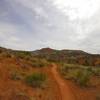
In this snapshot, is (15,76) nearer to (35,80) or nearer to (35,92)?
(35,80)

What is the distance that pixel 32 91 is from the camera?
14383mm

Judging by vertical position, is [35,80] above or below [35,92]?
above

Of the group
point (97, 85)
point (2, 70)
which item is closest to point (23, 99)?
point (2, 70)

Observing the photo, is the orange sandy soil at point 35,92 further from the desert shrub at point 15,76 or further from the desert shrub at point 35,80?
the desert shrub at point 35,80

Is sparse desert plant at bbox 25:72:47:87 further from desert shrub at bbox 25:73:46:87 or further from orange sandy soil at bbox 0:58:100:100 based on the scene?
orange sandy soil at bbox 0:58:100:100

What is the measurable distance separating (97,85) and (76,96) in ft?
15.4

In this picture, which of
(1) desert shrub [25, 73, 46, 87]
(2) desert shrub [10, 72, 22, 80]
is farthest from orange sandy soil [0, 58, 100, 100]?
(1) desert shrub [25, 73, 46, 87]

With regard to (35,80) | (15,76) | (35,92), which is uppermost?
(15,76)

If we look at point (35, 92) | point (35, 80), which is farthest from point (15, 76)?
point (35, 92)

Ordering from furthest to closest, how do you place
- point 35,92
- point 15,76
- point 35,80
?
point 15,76 → point 35,80 → point 35,92

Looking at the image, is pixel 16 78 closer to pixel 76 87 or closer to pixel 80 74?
pixel 76 87

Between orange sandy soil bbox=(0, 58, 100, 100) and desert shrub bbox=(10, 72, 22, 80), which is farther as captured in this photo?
desert shrub bbox=(10, 72, 22, 80)

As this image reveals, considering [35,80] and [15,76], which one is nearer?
[35,80]

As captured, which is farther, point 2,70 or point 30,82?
point 2,70
